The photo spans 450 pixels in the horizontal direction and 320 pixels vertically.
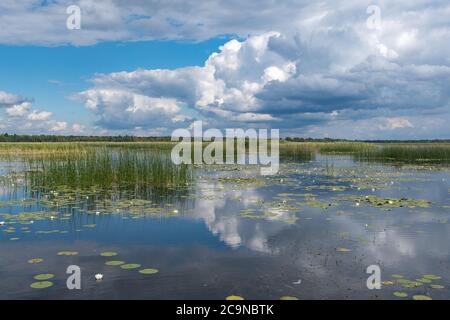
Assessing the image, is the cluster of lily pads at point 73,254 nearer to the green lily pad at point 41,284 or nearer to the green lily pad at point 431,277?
the green lily pad at point 41,284

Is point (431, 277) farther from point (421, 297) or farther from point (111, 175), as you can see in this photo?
point (111, 175)

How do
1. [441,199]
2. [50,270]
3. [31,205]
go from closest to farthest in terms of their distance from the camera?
[50,270] → [31,205] → [441,199]

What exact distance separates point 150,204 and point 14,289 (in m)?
6.96

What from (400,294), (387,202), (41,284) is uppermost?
(387,202)

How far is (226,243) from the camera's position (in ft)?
27.5

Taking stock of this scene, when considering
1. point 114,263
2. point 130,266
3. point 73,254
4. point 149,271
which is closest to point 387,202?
point 149,271

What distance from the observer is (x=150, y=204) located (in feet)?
41.7

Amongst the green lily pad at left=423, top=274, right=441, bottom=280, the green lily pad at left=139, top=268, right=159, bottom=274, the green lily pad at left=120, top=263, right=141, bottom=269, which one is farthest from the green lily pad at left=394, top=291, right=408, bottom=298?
the green lily pad at left=120, top=263, right=141, bottom=269

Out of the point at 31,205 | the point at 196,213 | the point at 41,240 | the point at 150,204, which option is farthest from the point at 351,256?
the point at 31,205

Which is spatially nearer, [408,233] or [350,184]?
[408,233]

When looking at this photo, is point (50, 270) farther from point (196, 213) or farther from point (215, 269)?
point (196, 213)

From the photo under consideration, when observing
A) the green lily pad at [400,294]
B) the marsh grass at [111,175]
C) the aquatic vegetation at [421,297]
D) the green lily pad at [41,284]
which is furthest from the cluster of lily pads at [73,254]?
the marsh grass at [111,175]

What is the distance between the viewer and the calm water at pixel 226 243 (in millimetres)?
5922

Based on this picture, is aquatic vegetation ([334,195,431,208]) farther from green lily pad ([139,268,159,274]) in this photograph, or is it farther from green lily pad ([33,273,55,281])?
green lily pad ([33,273,55,281])
